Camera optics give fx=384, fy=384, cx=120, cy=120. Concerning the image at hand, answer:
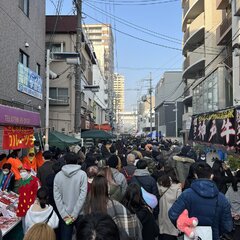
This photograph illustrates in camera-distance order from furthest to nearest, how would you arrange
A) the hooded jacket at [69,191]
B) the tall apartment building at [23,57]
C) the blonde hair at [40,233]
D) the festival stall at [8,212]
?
the tall apartment building at [23,57]
the hooded jacket at [69,191]
the festival stall at [8,212]
the blonde hair at [40,233]

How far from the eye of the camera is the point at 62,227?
6582mm

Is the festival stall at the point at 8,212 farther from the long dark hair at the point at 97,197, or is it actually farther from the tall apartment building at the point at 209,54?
the tall apartment building at the point at 209,54

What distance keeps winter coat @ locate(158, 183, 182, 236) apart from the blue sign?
35.5 feet

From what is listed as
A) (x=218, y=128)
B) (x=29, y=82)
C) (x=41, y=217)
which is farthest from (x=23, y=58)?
(x=41, y=217)

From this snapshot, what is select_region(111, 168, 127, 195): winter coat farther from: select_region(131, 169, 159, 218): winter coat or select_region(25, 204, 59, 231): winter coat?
select_region(25, 204, 59, 231): winter coat

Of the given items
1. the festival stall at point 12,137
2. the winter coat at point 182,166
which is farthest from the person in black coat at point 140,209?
the winter coat at point 182,166

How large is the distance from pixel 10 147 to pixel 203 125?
8.51 meters

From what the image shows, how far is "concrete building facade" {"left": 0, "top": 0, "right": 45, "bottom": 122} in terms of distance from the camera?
46.3 feet

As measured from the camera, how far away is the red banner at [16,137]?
29.1 ft

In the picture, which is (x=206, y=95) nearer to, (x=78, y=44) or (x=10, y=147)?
(x=78, y=44)

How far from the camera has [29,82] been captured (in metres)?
17.5

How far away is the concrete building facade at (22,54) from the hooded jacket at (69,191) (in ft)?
20.3

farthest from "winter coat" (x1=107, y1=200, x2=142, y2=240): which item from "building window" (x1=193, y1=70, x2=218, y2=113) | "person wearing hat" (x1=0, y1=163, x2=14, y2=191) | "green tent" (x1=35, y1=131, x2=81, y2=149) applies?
"building window" (x1=193, y1=70, x2=218, y2=113)

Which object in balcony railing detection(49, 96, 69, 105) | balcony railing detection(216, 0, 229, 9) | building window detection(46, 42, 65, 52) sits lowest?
balcony railing detection(49, 96, 69, 105)
